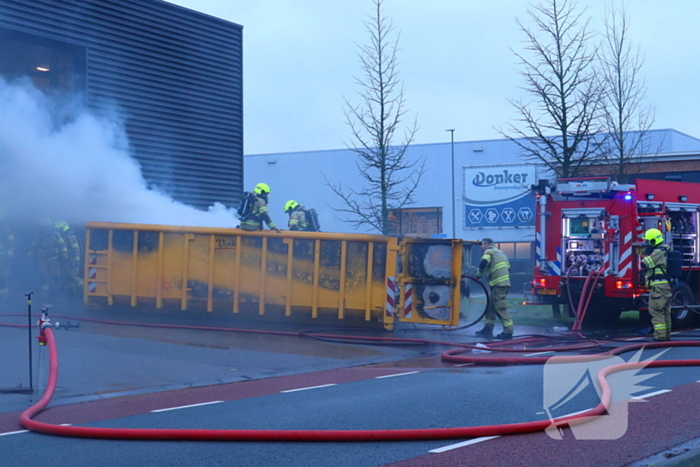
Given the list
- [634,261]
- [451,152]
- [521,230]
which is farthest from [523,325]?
[451,152]

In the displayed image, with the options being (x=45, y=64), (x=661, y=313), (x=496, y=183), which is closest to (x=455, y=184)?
(x=496, y=183)

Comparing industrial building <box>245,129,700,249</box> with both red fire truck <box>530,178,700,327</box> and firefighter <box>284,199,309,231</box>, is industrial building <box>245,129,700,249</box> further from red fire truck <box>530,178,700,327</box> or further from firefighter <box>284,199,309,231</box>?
firefighter <box>284,199,309,231</box>

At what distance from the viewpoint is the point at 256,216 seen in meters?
13.6

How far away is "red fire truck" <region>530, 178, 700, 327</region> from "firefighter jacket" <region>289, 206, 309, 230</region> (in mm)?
4575

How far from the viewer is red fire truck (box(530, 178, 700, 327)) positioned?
13828mm

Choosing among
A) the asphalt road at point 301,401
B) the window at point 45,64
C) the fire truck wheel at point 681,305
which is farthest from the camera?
the window at point 45,64

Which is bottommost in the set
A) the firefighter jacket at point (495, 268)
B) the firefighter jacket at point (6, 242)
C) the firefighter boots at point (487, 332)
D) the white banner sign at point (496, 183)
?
the firefighter boots at point (487, 332)

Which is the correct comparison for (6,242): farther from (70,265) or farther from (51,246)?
(70,265)

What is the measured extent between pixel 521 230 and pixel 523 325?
743 inches

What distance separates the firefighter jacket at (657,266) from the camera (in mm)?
12266

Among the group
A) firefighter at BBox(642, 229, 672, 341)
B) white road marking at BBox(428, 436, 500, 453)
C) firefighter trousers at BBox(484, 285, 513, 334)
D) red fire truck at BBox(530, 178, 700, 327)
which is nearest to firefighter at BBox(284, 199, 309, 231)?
firefighter trousers at BBox(484, 285, 513, 334)

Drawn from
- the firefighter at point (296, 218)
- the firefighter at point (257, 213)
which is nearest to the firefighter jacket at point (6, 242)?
the firefighter at point (257, 213)

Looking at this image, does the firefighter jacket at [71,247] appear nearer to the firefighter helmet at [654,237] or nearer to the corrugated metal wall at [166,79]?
the corrugated metal wall at [166,79]

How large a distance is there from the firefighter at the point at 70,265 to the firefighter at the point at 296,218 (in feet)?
15.5
